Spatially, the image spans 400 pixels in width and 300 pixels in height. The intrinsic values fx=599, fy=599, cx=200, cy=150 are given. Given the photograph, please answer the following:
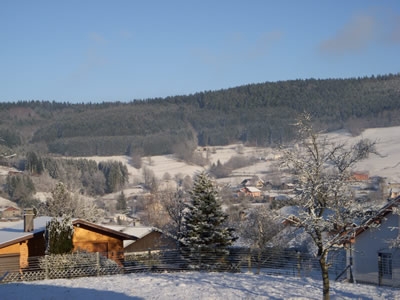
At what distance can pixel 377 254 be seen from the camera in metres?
25.5

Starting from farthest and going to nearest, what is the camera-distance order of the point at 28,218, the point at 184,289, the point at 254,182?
the point at 254,182
the point at 28,218
the point at 184,289

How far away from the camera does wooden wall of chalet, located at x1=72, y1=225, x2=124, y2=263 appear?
30.3 metres

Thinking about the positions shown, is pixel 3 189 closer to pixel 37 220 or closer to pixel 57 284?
pixel 37 220

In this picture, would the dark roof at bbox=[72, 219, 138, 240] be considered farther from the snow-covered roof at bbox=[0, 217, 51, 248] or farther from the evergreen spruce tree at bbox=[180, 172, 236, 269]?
the evergreen spruce tree at bbox=[180, 172, 236, 269]

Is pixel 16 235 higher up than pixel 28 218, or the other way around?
pixel 28 218

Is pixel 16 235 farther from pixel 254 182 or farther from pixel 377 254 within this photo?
pixel 254 182

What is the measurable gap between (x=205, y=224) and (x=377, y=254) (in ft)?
32.2

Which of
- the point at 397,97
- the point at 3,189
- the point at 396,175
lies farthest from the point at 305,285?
the point at 397,97

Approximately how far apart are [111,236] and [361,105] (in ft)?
582

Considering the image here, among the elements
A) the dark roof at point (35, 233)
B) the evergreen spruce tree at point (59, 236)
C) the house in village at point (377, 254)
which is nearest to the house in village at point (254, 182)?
the dark roof at point (35, 233)

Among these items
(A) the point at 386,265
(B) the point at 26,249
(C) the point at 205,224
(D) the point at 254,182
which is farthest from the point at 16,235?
(D) the point at 254,182

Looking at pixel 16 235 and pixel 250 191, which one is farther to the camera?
pixel 250 191

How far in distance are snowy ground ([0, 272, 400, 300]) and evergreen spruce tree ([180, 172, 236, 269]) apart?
32.2 ft

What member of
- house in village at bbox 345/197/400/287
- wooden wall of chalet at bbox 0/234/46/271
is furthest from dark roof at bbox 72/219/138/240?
house in village at bbox 345/197/400/287
